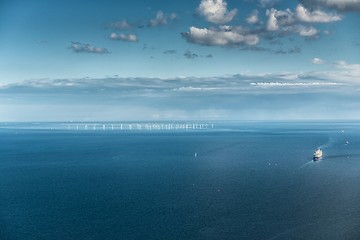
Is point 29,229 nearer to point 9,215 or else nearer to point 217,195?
point 9,215

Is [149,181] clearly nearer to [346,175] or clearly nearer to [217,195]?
[217,195]

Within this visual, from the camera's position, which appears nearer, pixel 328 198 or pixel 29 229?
pixel 29 229

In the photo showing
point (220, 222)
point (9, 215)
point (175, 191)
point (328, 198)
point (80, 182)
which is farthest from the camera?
point (80, 182)

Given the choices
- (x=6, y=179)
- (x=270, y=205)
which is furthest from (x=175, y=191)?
(x=6, y=179)

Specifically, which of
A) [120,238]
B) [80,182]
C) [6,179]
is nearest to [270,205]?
[120,238]

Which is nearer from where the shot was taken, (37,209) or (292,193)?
(37,209)

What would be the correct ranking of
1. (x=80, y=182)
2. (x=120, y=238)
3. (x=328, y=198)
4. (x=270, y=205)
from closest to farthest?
1. (x=120, y=238)
2. (x=270, y=205)
3. (x=328, y=198)
4. (x=80, y=182)

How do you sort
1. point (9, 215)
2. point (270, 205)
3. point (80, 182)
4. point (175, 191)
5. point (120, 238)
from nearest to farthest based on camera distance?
point (120, 238)
point (9, 215)
point (270, 205)
point (175, 191)
point (80, 182)

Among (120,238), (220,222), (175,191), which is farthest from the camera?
(175,191)
